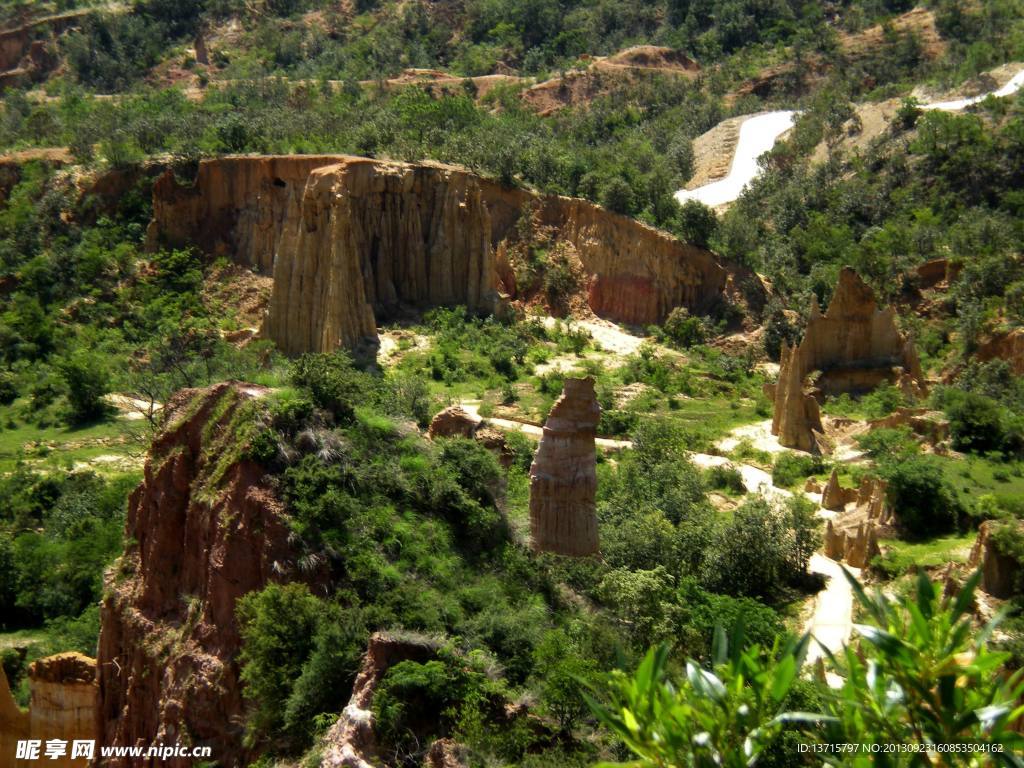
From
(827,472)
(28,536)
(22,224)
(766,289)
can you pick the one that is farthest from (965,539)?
(22,224)

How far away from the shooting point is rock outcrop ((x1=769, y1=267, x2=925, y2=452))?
43.4m

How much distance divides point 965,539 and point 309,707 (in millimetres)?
17847

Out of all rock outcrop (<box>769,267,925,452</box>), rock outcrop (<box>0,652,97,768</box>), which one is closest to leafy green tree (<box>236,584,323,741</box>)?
rock outcrop (<box>0,652,97,768</box>)

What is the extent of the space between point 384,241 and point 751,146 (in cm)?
2884

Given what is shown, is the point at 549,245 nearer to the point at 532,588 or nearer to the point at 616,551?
the point at 616,551

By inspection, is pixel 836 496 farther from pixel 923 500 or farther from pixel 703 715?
pixel 703 715

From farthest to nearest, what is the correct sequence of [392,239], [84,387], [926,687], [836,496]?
[392,239] → [84,387] → [836,496] → [926,687]

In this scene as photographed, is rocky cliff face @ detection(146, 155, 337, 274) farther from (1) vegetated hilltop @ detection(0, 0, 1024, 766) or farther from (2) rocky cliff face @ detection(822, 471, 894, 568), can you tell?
(2) rocky cliff face @ detection(822, 471, 894, 568)

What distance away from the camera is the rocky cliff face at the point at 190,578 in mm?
18323

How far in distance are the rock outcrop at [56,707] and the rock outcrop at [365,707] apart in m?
6.57

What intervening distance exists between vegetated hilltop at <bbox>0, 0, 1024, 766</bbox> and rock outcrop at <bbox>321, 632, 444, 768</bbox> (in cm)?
5

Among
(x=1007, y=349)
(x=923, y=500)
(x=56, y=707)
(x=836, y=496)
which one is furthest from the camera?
(x=1007, y=349)

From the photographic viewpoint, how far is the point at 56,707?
2159 cm

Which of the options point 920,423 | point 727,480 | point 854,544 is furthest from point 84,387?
point 920,423
